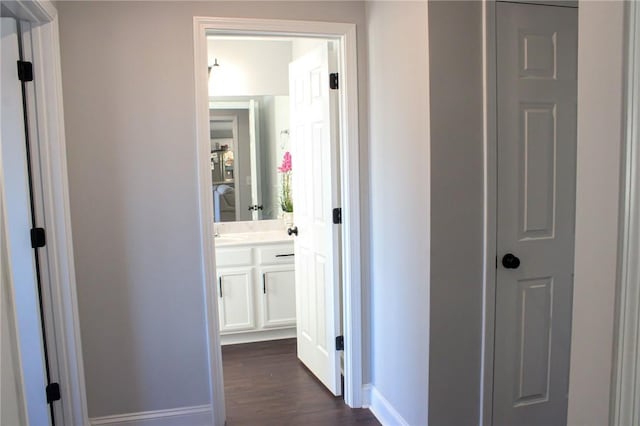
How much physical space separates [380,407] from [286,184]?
2.14 meters

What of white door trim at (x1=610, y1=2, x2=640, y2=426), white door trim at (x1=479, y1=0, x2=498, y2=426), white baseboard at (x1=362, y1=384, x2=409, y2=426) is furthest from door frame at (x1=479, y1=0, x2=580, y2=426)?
white door trim at (x1=610, y1=2, x2=640, y2=426)

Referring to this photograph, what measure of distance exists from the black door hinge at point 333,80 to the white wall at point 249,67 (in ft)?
4.84

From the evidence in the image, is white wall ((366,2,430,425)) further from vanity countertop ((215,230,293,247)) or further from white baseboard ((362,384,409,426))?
vanity countertop ((215,230,293,247))

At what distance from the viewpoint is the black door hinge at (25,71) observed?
2.19m

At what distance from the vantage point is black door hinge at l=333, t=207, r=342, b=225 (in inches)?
110

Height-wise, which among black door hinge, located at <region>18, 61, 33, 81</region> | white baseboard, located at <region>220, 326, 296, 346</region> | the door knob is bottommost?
white baseboard, located at <region>220, 326, 296, 346</region>

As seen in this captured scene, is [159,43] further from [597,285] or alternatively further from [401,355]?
[597,285]

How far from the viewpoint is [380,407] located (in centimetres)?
267

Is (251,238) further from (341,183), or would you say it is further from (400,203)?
(400,203)

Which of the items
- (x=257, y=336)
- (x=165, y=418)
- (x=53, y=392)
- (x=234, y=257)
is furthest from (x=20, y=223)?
(x=257, y=336)

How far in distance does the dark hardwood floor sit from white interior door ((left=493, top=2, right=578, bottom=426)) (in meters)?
0.88

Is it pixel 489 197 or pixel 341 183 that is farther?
pixel 341 183

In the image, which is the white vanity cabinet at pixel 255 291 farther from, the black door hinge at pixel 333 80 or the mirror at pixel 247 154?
the black door hinge at pixel 333 80

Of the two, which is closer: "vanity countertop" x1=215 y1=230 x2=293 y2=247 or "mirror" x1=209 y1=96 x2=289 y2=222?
"vanity countertop" x1=215 y1=230 x2=293 y2=247
